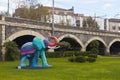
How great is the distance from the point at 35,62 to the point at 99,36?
36.5 metres

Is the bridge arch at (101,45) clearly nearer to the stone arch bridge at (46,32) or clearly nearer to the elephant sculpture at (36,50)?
the stone arch bridge at (46,32)

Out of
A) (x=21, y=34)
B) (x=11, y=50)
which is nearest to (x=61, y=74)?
(x=11, y=50)

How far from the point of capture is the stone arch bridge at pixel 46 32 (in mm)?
41000

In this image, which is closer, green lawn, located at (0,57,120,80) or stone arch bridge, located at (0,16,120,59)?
green lawn, located at (0,57,120,80)

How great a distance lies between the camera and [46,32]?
47.8m

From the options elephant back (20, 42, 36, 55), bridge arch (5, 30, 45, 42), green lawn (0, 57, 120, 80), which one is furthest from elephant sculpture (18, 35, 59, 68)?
bridge arch (5, 30, 45, 42)

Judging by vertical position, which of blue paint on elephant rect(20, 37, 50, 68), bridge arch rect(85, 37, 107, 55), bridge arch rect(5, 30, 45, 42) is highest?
bridge arch rect(5, 30, 45, 42)

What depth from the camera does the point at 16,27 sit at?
42.2 m

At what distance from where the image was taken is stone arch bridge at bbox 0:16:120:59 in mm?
41000

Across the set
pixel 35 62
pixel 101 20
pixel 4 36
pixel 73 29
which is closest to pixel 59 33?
pixel 73 29

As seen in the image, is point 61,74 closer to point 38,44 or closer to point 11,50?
point 38,44

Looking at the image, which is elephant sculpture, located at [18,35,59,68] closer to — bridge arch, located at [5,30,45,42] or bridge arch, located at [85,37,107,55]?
bridge arch, located at [5,30,45,42]

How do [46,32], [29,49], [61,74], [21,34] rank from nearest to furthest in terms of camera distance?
[61,74] → [29,49] → [21,34] → [46,32]

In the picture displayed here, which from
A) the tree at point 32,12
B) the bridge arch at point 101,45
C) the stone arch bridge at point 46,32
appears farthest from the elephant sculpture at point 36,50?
the tree at point 32,12
